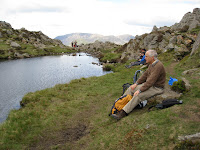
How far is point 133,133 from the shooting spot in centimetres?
788

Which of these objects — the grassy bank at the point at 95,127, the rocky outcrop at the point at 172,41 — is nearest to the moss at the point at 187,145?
the grassy bank at the point at 95,127

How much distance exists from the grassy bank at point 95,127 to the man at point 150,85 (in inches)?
21.8

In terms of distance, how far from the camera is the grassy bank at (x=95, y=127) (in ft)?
23.8

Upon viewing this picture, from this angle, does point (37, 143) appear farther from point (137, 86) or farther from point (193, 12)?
point (193, 12)

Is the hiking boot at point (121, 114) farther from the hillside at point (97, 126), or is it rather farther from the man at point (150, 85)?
the hillside at point (97, 126)

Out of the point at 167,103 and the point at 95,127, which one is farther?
the point at 95,127

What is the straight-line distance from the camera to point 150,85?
9.91 m

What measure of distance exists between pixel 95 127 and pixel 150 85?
15.0 ft

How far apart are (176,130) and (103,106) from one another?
7941 mm

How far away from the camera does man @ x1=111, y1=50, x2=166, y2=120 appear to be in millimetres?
9828

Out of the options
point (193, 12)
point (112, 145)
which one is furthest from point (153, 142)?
point (193, 12)

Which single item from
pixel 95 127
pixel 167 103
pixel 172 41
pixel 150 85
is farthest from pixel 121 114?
pixel 172 41

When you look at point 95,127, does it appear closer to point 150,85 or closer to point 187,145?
point 150,85

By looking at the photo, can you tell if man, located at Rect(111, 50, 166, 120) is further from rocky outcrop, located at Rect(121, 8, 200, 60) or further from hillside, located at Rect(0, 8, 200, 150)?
rocky outcrop, located at Rect(121, 8, 200, 60)
